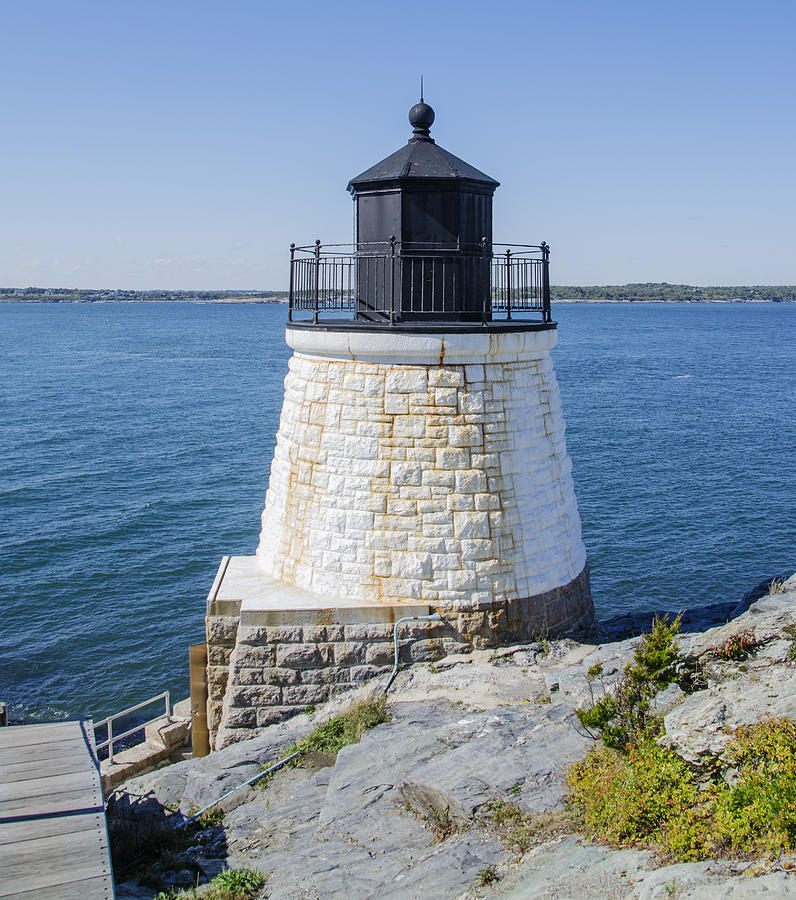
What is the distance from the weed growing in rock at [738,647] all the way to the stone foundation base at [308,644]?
308cm

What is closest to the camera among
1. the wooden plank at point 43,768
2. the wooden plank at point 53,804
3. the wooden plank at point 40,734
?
the wooden plank at point 53,804

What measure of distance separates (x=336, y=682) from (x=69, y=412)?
39353 millimetres

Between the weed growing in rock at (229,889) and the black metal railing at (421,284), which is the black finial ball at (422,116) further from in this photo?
the weed growing in rock at (229,889)

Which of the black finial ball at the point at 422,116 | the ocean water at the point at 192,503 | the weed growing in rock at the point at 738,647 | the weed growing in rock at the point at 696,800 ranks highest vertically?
the black finial ball at the point at 422,116

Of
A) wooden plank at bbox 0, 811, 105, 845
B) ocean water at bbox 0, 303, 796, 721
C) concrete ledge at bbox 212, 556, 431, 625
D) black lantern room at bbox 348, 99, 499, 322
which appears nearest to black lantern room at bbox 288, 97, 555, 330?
black lantern room at bbox 348, 99, 499, 322

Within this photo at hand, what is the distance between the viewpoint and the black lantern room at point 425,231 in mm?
10617

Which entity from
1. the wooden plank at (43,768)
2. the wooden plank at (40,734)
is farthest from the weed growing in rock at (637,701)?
the wooden plank at (40,734)

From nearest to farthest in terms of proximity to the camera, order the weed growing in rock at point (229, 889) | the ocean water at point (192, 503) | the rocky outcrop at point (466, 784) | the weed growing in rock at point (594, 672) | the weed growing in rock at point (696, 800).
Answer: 1. the weed growing in rock at point (696, 800)
2. the rocky outcrop at point (466, 784)
3. the weed growing in rock at point (229, 889)
4. the weed growing in rock at point (594, 672)
5. the ocean water at point (192, 503)

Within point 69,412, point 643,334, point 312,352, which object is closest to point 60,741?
point 312,352

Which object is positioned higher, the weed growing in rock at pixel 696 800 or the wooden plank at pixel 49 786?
the weed growing in rock at pixel 696 800

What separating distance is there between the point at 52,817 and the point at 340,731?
3226 millimetres

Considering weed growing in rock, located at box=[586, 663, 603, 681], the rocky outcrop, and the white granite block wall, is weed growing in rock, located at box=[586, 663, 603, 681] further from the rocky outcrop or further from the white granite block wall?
the white granite block wall

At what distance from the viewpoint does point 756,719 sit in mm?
6098

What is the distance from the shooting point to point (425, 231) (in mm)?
10781
